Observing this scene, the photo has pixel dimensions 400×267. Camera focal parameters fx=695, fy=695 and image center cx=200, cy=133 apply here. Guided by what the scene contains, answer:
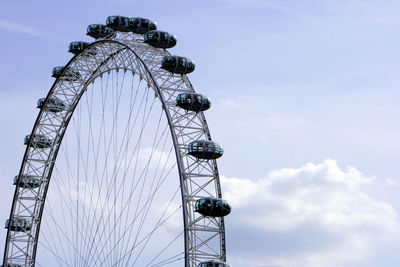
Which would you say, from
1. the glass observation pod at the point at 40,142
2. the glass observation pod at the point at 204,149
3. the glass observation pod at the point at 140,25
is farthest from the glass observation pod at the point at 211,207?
the glass observation pod at the point at 40,142

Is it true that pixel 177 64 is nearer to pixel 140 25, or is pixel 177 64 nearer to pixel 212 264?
pixel 140 25

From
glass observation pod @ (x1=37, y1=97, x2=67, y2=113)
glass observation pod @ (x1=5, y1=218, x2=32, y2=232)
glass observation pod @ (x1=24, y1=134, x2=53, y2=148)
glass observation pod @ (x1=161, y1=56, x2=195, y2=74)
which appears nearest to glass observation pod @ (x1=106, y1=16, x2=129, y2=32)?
glass observation pod @ (x1=161, y1=56, x2=195, y2=74)

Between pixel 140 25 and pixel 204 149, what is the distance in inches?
523

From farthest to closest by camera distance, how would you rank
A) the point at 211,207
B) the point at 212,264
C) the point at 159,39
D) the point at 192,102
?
the point at 159,39
the point at 192,102
the point at 211,207
the point at 212,264

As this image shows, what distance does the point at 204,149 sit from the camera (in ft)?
138

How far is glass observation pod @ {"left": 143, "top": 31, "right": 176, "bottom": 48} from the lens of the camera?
47.2m

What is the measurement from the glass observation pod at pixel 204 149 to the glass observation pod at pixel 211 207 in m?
2.79

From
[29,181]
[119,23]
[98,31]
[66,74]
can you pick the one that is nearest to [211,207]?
[119,23]

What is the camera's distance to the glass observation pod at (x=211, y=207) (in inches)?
1603

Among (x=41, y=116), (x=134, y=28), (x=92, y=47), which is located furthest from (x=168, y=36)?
(x=41, y=116)

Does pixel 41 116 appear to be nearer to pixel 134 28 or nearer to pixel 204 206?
pixel 134 28

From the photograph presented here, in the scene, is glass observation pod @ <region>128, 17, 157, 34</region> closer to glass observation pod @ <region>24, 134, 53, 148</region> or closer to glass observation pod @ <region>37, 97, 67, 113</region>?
glass observation pod @ <region>37, 97, 67, 113</region>

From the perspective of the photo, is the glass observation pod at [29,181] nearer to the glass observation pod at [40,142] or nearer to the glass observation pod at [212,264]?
the glass observation pod at [40,142]

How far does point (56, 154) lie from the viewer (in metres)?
63.2
